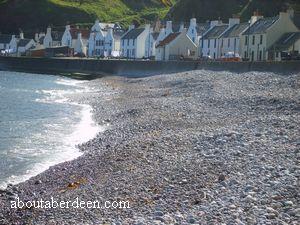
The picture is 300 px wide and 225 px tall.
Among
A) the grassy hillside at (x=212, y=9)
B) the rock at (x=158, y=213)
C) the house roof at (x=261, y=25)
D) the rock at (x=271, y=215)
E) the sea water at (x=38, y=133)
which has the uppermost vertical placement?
the grassy hillside at (x=212, y=9)

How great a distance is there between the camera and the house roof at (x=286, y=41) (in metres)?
55.1

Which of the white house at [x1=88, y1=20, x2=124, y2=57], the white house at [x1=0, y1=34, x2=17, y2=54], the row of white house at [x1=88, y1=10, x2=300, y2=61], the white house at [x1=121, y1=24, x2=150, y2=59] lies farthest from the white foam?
the white house at [x1=0, y1=34, x2=17, y2=54]

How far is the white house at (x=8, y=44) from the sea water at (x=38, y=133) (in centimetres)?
8802

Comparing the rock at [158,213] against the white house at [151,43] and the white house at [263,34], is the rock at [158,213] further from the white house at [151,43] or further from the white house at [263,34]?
the white house at [151,43]

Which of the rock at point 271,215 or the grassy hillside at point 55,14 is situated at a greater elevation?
the grassy hillside at point 55,14

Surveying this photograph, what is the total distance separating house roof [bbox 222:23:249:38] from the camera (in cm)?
6364

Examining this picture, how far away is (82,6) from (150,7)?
2928 cm

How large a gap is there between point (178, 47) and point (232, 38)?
10612 millimetres

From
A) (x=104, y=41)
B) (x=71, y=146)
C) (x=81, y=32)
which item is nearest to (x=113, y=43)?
(x=104, y=41)

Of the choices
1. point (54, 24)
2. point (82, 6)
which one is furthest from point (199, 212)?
point (82, 6)

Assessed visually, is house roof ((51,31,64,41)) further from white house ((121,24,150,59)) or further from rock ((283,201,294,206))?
rock ((283,201,294,206))

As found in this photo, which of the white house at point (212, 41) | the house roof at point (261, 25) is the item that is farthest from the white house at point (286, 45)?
the white house at point (212, 41)

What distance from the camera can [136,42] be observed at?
87.6 metres

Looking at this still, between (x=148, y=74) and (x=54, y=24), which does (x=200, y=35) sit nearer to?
(x=148, y=74)
